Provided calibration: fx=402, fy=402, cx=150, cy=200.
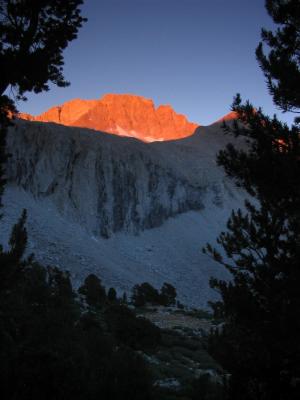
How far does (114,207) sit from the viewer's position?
158 feet

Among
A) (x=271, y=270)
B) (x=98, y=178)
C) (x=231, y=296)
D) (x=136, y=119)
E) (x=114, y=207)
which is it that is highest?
(x=136, y=119)

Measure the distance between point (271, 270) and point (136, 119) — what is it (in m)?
171

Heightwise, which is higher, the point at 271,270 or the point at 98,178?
the point at 98,178

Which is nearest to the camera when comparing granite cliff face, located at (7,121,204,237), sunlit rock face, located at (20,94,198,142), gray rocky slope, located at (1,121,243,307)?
gray rocky slope, located at (1,121,243,307)

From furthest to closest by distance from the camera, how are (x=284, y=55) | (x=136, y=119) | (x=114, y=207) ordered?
(x=136, y=119)
(x=114, y=207)
(x=284, y=55)

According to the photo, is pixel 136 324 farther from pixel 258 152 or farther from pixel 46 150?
pixel 46 150

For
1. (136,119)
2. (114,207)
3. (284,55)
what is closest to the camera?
(284,55)

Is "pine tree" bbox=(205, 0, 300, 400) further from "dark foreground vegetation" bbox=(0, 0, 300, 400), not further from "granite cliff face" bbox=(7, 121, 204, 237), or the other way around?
"granite cliff face" bbox=(7, 121, 204, 237)

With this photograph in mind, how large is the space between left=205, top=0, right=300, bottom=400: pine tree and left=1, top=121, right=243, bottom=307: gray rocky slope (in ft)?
82.9

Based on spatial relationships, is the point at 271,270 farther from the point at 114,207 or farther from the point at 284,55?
the point at 114,207

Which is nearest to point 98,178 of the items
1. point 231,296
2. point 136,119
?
point 231,296

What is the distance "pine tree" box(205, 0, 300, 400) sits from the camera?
6.74 meters

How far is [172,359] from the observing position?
51.4 feet

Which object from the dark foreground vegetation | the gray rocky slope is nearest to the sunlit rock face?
the gray rocky slope
